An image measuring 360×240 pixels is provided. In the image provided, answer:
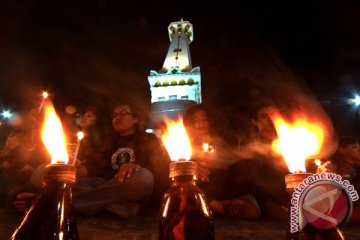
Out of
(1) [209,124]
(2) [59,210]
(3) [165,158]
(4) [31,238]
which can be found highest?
(1) [209,124]

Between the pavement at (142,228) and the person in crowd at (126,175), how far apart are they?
17 centimetres

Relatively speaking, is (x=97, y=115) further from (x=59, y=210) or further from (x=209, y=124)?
(x=59, y=210)

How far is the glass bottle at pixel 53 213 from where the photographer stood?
1531 millimetres

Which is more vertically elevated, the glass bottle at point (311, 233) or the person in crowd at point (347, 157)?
the person in crowd at point (347, 157)

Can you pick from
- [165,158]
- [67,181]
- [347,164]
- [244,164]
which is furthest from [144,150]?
[347,164]

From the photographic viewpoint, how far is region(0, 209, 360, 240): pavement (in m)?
3.23

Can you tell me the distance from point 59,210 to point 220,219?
296 centimetres

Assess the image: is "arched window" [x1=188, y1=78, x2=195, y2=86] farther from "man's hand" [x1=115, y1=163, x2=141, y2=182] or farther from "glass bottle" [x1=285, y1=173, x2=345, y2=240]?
"glass bottle" [x1=285, y1=173, x2=345, y2=240]

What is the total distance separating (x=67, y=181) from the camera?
1688 millimetres

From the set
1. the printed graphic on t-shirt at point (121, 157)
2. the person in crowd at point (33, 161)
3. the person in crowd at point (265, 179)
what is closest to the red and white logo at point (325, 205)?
the person in crowd at point (33, 161)

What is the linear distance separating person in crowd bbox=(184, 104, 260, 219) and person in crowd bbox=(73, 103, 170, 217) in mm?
645

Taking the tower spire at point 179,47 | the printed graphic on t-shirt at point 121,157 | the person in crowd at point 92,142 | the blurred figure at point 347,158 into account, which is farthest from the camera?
the tower spire at point 179,47

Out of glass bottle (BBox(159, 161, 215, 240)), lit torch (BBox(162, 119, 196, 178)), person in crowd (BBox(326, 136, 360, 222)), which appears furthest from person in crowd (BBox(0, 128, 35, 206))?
person in crowd (BBox(326, 136, 360, 222))

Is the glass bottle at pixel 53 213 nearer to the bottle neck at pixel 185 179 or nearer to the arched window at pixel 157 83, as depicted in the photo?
the bottle neck at pixel 185 179
